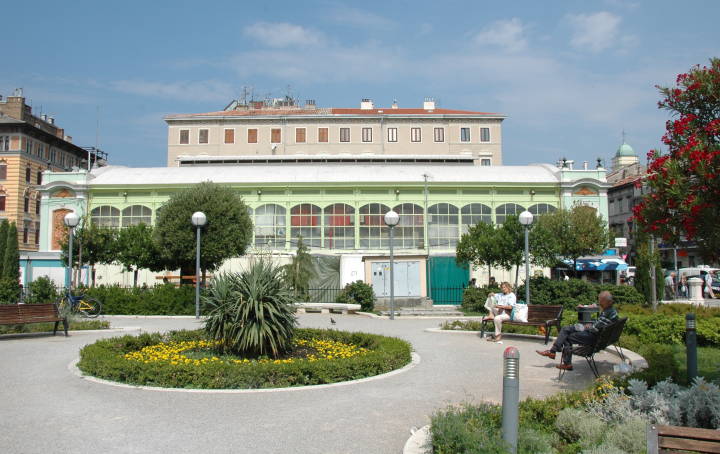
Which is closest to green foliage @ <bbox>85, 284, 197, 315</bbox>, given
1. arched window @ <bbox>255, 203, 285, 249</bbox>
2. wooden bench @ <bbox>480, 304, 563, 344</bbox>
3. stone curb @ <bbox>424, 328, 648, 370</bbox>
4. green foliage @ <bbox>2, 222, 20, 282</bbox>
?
stone curb @ <bbox>424, 328, 648, 370</bbox>

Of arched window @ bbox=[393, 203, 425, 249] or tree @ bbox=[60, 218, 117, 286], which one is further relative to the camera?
arched window @ bbox=[393, 203, 425, 249]

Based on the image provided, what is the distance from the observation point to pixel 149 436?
20.1 feet

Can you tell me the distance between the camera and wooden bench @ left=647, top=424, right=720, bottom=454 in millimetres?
3717

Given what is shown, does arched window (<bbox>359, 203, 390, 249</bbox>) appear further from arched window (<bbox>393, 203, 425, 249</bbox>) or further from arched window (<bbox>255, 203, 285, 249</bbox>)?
arched window (<bbox>255, 203, 285, 249</bbox>)

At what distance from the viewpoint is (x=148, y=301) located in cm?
2108

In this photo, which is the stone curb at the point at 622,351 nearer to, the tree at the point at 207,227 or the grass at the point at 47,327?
the grass at the point at 47,327

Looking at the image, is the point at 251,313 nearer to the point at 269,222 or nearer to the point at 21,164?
the point at 269,222

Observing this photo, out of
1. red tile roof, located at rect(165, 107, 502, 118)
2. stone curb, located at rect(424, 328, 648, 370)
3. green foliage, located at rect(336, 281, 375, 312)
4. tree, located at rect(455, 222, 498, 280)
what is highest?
red tile roof, located at rect(165, 107, 502, 118)

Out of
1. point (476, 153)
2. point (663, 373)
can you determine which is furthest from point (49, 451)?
point (476, 153)

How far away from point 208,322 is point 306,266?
1739 centimetres

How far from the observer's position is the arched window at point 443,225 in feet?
123

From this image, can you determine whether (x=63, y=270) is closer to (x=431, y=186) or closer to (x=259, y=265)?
(x=431, y=186)

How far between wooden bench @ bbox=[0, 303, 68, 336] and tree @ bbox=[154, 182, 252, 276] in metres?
9.77

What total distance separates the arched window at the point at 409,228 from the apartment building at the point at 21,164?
36.3 metres
